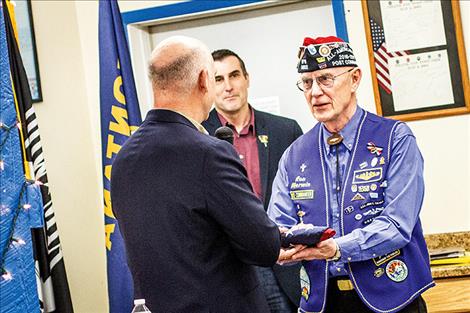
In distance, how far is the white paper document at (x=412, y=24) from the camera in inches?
135

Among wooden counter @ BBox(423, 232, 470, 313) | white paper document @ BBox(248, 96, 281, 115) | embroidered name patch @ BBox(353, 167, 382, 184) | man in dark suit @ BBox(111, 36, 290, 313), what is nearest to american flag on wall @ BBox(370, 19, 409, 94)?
white paper document @ BBox(248, 96, 281, 115)

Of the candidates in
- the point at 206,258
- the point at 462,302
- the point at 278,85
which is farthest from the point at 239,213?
the point at 278,85

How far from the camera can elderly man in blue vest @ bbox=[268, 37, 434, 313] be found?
2.17 m

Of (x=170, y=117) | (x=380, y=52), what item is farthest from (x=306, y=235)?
(x=380, y=52)

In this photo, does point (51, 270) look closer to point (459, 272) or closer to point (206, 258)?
point (206, 258)

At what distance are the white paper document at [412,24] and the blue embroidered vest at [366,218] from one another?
1.24 metres

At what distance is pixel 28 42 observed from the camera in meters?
3.93

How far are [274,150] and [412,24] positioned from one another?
2.93 feet

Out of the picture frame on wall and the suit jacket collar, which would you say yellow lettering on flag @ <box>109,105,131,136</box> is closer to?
the picture frame on wall

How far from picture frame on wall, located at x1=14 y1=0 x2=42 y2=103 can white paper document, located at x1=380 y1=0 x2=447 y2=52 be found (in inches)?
70.9

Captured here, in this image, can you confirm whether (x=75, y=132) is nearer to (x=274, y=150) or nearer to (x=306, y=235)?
(x=274, y=150)

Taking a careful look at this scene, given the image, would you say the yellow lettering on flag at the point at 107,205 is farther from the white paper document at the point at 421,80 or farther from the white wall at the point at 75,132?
the white paper document at the point at 421,80

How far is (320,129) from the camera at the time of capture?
245cm

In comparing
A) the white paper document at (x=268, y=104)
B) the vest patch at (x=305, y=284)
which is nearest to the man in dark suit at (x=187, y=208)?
the vest patch at (x=305, y=284)
